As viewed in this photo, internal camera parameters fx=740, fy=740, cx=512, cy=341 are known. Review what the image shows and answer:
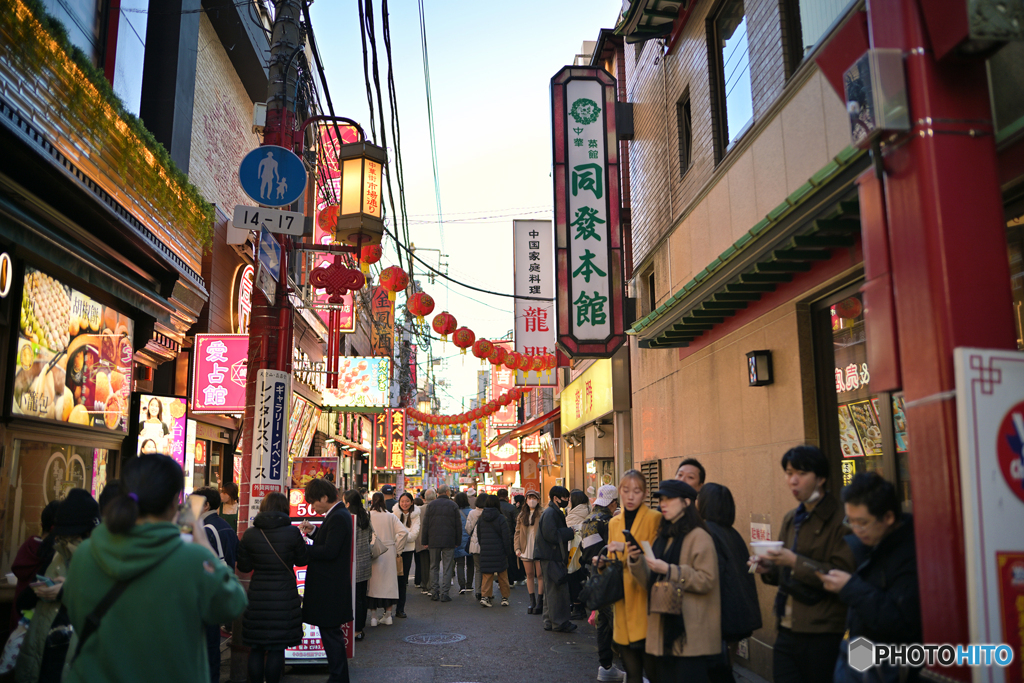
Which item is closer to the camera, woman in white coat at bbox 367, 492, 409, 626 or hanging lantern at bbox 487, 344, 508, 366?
woman in white coat at bbox 367, 492, 409, 626

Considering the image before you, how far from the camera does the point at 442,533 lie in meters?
13.8

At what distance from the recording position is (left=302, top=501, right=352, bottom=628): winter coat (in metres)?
6.91

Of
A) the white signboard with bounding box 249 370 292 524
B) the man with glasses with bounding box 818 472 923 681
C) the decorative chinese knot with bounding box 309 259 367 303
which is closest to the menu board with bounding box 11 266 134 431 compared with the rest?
the white signboard with bounding box 249 370 292 524

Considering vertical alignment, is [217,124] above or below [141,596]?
above

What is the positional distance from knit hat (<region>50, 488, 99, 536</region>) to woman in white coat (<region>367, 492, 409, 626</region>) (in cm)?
582

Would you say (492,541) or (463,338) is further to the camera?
(463,338)

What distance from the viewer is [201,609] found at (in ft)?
10.8

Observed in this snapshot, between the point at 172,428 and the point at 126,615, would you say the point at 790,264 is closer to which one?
the point at 126,615

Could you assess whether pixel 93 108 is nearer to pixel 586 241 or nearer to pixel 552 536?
pixel 586 241

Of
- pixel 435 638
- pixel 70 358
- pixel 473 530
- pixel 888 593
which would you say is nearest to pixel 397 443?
pixel 473 530

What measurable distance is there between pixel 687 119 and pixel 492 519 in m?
7.72

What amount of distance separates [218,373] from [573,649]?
24.0 ft

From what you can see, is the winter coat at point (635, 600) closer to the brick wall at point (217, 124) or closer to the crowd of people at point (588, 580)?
the crowd of people at point (588, 580)

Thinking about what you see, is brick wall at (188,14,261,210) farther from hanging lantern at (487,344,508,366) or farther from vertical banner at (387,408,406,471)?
vertical banner at (387,408,406,471)
